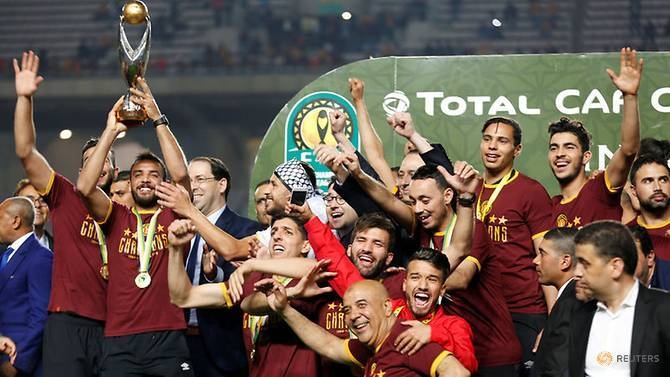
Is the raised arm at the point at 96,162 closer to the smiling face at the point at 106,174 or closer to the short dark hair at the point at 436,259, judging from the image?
the smiling face at the point at 106,174

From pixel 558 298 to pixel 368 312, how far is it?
0.81m

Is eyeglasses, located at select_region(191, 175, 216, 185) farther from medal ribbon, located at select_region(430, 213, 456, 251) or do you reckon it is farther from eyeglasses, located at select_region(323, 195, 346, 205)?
medal ribbon, located at select_region(430, 213, 456, 251)

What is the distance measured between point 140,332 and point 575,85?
329cm

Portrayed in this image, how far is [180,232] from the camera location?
245 inches

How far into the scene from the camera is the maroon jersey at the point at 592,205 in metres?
6.46

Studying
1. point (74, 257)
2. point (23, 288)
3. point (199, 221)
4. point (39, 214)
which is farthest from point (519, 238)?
point (39, 214)

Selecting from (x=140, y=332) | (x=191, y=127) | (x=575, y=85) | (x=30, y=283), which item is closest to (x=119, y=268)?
(x=140, y=332)

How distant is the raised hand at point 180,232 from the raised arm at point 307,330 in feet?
1.72

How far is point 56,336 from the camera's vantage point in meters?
6.85

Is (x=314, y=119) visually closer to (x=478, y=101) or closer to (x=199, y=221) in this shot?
(x=478, y=101)

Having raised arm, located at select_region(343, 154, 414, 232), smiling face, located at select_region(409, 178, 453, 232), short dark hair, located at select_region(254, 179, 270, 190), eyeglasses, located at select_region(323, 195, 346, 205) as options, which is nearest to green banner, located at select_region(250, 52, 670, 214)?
short dark hair, located at select_region(254, 179, 270, 190)

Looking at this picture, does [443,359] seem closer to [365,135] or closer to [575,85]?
[365,135]

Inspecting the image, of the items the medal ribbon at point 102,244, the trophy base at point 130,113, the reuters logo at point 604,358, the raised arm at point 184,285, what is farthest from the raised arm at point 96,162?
the reuters logo at point 604,358

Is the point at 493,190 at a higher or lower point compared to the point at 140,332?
higher
